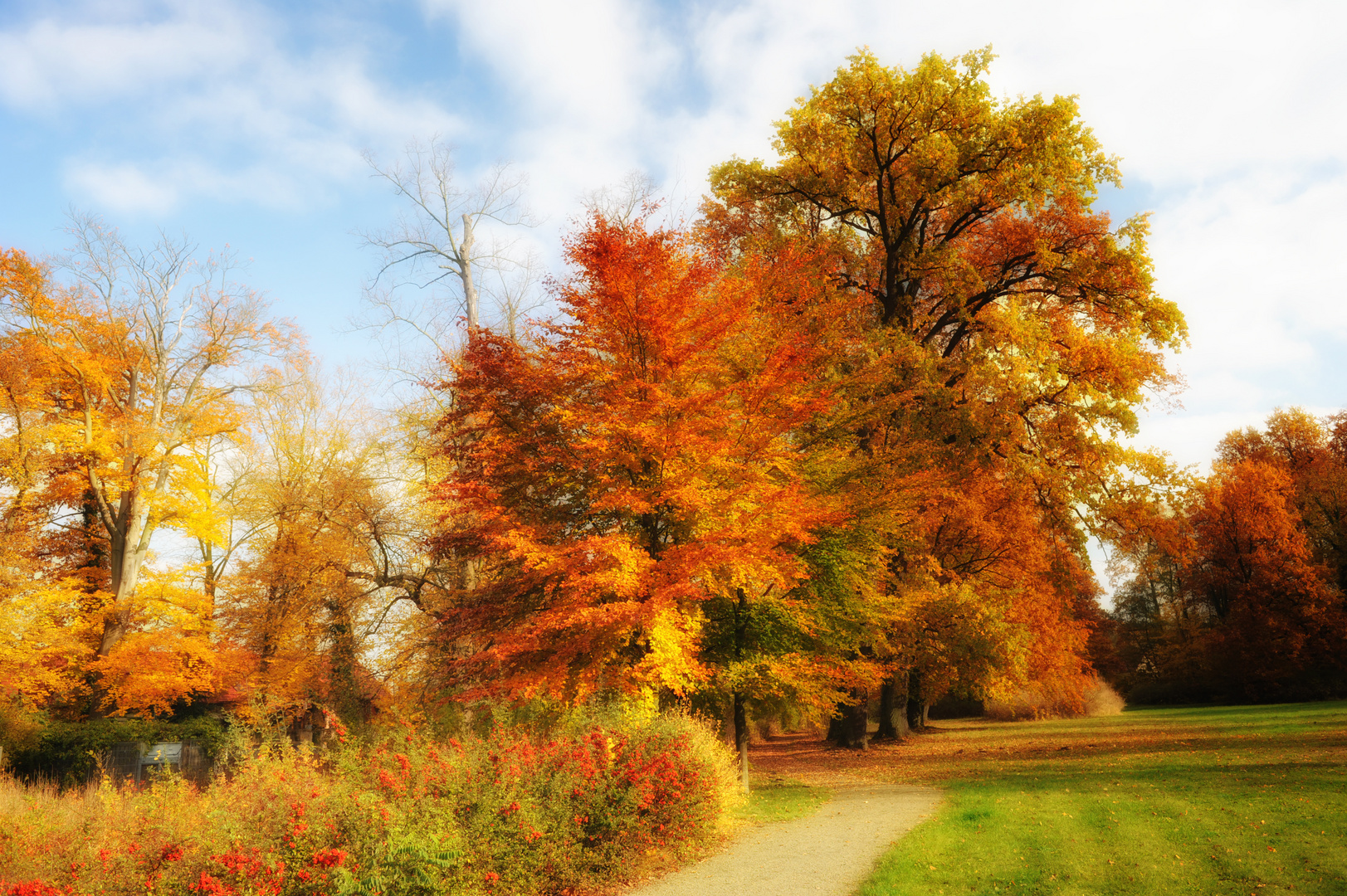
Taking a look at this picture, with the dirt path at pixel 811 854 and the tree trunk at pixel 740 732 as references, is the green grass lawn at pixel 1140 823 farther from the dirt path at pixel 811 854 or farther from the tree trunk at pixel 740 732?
the tree trunk at pixel 740 732

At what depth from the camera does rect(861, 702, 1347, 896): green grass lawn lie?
697 centimetres

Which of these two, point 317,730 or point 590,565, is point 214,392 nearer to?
point 317,730

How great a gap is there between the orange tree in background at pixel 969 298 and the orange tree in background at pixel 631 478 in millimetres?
3020

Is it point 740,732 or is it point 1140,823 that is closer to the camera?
point 1140,823

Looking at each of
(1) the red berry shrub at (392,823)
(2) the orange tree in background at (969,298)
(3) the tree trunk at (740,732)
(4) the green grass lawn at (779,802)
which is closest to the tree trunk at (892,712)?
Answer: (2) the orange tree in background at (969,298)

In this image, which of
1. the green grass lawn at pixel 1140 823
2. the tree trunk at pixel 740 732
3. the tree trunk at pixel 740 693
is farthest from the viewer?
the tree trunk at pixel 740 732

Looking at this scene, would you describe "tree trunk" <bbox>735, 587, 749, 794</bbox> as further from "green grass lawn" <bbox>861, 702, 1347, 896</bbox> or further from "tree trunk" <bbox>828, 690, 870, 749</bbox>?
"tree trunk" <bbox>828, 690, 870, 749</bbox>

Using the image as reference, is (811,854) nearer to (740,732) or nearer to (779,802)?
(779,802)

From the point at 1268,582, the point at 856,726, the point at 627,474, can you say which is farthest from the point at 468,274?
the point at 1268,582

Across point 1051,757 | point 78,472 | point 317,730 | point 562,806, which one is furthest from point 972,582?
point 78,472

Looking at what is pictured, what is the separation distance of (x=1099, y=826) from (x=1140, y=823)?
0.49 metres

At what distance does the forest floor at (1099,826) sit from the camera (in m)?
7.03

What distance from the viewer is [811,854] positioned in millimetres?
8844

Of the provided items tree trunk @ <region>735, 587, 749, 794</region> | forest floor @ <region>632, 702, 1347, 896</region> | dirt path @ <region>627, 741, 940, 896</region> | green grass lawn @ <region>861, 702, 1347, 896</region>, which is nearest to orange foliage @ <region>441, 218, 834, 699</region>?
tree trunk @ <region>735, 587, 749, 794</region>
